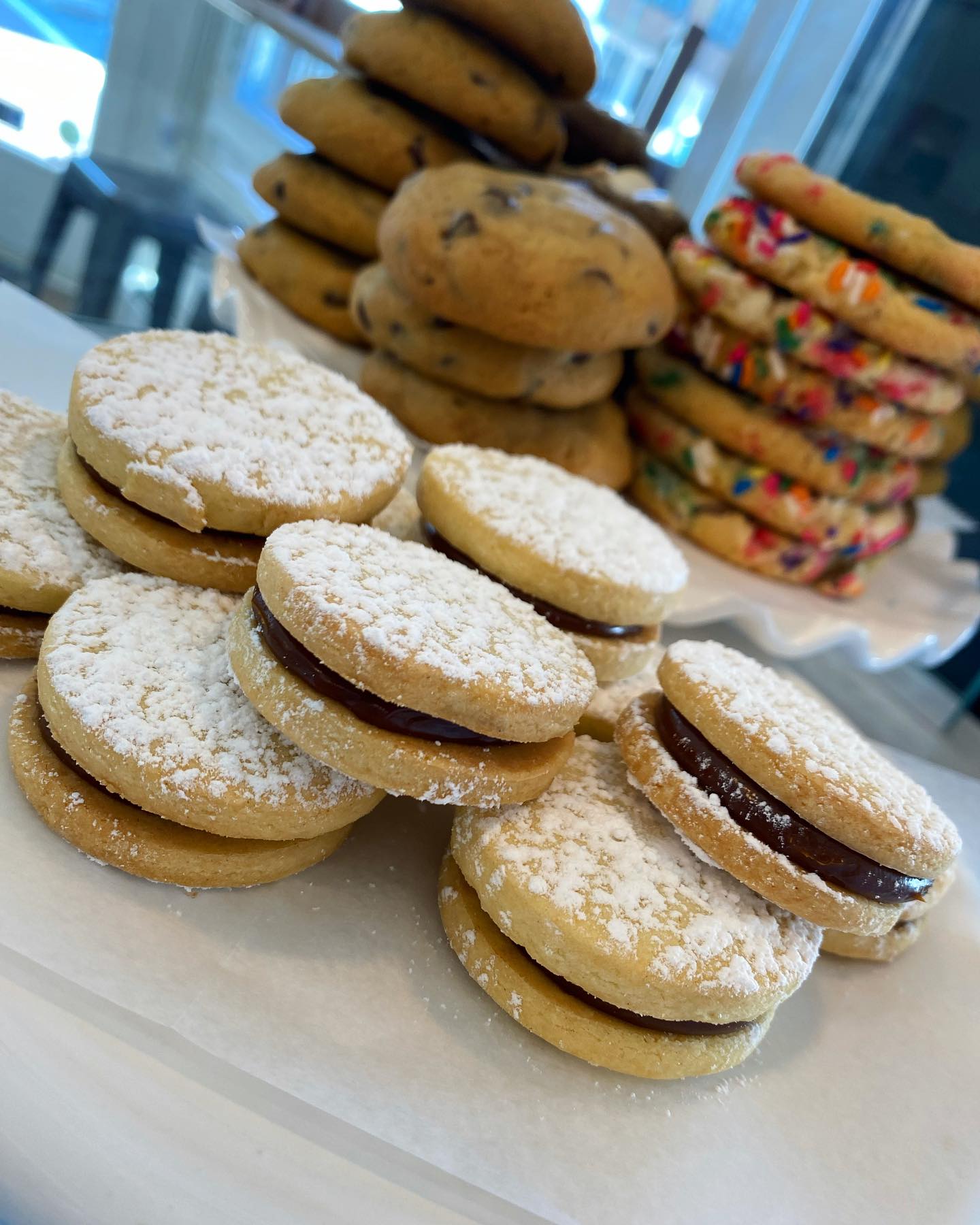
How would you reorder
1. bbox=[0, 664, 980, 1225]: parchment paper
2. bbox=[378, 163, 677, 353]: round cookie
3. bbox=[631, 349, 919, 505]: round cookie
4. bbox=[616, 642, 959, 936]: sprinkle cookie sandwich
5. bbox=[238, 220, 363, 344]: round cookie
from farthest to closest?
bbox=[238, 220, 363, 344]: round cookie < bbox=[631, 349, 919, 505]: round cookie < bbox=[378, 163, 677, 353]: round cookie < bbox=[616, 642, 959, 936]: sprinkle cookie sandwich < bbox=[0, 664, 980, 1225]: parchment paper

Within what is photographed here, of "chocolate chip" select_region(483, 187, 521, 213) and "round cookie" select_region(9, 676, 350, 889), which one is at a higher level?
"chocolate chip" select_region(483, 187, 521, 213)

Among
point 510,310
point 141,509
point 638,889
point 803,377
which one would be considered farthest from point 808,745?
point 803,377

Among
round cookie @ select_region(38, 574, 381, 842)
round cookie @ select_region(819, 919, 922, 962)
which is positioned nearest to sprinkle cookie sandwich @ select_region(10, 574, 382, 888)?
round cookie @ select_region(38, 574, 381, 842)

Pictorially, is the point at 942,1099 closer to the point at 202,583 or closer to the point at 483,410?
the point at 202,583

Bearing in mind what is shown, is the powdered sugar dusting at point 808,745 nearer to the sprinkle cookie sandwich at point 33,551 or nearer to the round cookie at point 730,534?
the sprinkle cookie sandwich at point 33,551

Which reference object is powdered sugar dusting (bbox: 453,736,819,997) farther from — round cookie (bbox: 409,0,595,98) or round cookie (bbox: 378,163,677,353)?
round cookie (bbox: 409,0,595,98)

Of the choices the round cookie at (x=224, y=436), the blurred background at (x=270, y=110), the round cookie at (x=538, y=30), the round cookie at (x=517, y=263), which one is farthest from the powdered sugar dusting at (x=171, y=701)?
the round cookie at (x=538, y=30)

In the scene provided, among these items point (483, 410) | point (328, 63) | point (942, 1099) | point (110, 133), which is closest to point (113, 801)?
point (942, 1099)
